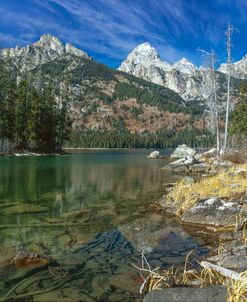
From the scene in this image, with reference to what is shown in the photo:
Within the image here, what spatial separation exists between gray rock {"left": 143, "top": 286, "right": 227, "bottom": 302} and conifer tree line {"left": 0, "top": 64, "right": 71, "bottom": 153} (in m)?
68.1

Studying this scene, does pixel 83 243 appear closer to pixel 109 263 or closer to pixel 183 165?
pixel 109 263

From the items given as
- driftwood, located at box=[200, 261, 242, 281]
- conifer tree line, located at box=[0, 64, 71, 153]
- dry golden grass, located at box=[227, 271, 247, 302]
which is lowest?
driftwood, located at box=[200, 261, 242, 281]

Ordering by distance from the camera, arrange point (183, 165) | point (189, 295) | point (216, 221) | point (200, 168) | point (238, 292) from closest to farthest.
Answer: point (238, 292)
point (189, 295)
point (216, 221)
point (200, 168)
point (183, 165)

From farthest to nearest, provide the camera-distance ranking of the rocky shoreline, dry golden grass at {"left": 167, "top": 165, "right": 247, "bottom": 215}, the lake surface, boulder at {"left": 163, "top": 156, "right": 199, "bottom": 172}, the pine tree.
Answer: the pine tree < boulder at {"left": 163, "top": 156, "right": 199, "bottom": 172} < dry golden grass at {"left": 167, "top": 165, "right": 247, "bottom": 215} < the lake surface < the rocky shoreline

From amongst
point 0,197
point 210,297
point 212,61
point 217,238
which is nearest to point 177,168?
point 212,61

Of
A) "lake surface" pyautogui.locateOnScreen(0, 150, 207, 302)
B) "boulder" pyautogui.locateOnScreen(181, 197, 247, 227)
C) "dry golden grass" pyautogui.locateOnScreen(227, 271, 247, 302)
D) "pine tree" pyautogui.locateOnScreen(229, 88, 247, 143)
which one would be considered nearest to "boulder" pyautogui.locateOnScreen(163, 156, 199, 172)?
"lake surface" pyautogui.locateOnScreen(0, 150, 207, 302)

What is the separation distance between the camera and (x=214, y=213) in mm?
14633

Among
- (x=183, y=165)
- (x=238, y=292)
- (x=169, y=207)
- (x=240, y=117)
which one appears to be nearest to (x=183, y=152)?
(x=240, y=117)

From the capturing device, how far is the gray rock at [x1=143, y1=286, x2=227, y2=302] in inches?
257

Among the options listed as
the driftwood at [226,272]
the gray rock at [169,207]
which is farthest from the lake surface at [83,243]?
the driftwood at [226,272]

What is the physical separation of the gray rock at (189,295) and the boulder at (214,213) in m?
7.44

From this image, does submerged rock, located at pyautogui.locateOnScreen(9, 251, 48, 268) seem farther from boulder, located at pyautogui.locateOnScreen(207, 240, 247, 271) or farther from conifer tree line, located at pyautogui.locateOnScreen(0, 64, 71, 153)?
conifer tree line, located at pyautogui.locateOnScreen(0, 64, 71, 153)

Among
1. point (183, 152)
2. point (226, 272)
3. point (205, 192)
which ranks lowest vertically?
point (226, 272)

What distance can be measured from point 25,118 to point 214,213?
74.5 meters
